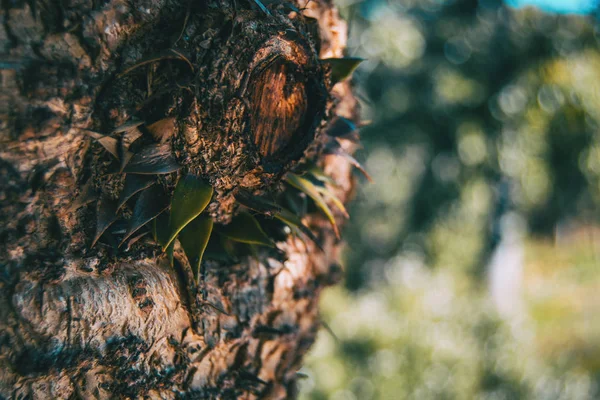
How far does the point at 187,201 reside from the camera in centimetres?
99

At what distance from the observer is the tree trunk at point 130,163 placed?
2.84ft

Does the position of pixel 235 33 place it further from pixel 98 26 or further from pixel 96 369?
pixel 96 369

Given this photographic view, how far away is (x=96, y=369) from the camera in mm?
952

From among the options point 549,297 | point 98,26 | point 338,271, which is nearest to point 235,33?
point 98,26

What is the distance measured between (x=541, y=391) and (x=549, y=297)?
982cm

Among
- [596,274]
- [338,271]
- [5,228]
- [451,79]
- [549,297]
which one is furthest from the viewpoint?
[596,274]

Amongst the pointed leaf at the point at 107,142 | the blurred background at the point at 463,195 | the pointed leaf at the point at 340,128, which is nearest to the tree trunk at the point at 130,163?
the pointed leaf at the point at 107,142

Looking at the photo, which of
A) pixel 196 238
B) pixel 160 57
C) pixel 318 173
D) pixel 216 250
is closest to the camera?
pixel 160 57

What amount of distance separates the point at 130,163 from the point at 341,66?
56 centimetres

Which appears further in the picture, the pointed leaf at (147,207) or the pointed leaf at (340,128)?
the pointed leaf at (340,128)

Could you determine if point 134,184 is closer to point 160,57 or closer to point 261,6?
point 160,57

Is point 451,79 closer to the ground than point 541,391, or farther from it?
farther from it

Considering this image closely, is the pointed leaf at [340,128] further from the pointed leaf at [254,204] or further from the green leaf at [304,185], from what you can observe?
the pointed leaf at [254,204]

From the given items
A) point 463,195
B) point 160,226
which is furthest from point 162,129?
point 463,195
